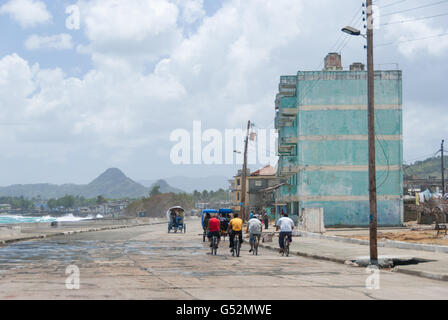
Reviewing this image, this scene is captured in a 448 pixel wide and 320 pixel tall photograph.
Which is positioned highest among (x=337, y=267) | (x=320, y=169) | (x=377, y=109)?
(x=377, y=109)

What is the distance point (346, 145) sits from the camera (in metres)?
59.5

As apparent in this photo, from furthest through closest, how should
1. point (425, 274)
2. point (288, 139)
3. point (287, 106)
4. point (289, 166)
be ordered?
1. point (289, 166)
2. point (287, 106)
3. point (288, 139)
4. point (425, 274)

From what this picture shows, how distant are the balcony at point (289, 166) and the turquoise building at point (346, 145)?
3097 mm

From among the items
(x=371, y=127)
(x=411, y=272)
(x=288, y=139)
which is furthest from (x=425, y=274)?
(x=288, y=139)

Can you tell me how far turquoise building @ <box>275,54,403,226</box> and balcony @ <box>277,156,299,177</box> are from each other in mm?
3097

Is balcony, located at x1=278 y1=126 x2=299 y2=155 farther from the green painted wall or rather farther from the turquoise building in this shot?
the green painted wall

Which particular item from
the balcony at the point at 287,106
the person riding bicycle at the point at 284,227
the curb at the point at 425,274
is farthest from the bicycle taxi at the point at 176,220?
the curb at the point at 425,274

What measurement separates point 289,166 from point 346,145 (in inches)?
289

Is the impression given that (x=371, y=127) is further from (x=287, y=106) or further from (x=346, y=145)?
(x=287, y=106)

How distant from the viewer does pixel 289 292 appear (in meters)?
11.8

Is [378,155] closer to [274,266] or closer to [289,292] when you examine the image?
[274,266]
